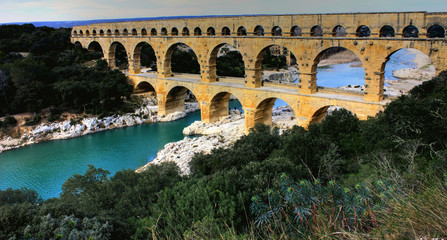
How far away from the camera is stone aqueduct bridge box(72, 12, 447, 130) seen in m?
13.9

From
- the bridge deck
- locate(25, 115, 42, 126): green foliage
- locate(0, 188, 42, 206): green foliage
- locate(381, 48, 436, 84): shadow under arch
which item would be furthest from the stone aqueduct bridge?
locate(381, 48, 436, 84): shadow under arch

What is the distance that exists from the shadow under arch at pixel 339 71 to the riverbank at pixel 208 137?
715 centimetres

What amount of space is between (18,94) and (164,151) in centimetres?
1098

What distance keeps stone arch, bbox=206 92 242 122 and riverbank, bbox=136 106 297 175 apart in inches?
12.8

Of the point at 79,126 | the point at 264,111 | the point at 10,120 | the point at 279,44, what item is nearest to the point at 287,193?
the point at 279,44

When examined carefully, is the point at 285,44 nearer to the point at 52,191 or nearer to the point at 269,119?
the point at 269,119

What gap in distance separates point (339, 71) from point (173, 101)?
24.3 metres

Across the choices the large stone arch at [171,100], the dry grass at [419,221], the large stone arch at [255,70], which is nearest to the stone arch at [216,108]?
the large stone arch at [255,70]

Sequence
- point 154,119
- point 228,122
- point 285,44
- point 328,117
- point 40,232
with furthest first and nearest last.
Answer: point 154,119 → point 228,122 → point 285,44 → point 328,117 → point 40,232

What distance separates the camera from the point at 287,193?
4621mm

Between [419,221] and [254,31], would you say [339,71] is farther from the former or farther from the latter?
[419,221]

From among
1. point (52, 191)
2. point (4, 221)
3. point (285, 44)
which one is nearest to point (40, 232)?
point (4, 221)

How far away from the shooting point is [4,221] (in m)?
5.56

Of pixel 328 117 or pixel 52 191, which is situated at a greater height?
pixel 328 117
